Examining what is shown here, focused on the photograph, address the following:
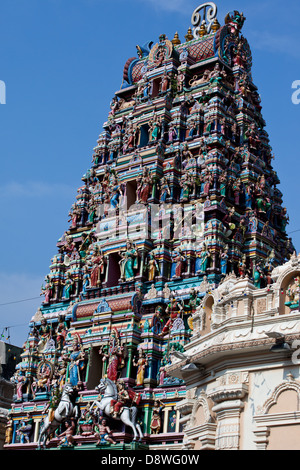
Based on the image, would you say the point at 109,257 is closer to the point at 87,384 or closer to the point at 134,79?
the point at 87,384

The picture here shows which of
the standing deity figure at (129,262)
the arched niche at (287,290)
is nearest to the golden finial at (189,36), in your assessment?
the standing deity figure at (129,262)

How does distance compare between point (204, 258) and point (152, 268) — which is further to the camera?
point (152, 268)

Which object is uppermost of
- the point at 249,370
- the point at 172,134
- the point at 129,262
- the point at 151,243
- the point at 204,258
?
the point at 172,134

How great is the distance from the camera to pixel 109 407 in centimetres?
3975

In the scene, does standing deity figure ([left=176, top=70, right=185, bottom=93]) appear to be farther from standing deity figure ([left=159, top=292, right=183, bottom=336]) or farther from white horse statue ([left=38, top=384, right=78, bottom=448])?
white horse statue ([left=38, top=384, right=78, bottom=448])

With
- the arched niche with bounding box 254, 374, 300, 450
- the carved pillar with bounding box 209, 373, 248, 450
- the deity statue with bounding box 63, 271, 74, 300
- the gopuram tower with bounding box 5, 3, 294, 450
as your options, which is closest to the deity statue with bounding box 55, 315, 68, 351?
the gopuram tower with bounding box 5, 3, 294, 450

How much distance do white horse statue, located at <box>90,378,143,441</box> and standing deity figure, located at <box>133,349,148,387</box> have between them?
4.83 ft

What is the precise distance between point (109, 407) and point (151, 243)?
1096 cm

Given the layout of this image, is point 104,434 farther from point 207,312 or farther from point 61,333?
point 207,312

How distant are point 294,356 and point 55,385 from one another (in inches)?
937

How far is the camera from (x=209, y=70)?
173 feet

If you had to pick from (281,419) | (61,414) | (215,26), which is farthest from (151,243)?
(281,419)

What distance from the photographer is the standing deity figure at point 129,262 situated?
4544 centimetres
